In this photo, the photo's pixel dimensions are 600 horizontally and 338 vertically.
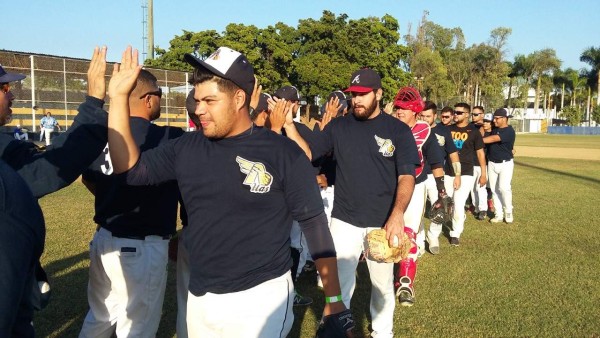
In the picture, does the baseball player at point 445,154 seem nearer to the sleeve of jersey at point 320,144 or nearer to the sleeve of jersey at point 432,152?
the sleeve of jersey at point 432,152

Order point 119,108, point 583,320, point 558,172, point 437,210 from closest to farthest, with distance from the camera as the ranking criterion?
point 119,108, point 583,320, point 437,210, point 558,172

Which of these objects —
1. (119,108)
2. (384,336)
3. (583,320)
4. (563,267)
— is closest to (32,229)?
(119,108)

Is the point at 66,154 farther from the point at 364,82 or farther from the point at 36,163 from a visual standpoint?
the point at 364,82

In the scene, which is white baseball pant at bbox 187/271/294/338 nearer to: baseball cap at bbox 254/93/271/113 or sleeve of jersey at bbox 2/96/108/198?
sleeve of jersey at bbox 2/96/108/198

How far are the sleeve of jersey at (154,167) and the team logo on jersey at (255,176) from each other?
1.52 ft

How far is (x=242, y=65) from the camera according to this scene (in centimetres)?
301

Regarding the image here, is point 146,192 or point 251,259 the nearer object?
point 251,259

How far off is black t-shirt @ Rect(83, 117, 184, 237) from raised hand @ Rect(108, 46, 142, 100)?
44.8 inches

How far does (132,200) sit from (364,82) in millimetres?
2433

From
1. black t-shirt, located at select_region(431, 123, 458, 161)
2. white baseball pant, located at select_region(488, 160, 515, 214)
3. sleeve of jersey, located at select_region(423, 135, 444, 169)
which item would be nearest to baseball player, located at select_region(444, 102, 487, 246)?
black t-shirt, located at select_region(431, 123, 458, 161)

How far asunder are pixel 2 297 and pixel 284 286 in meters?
1.64

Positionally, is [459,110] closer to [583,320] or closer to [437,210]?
[437,210]

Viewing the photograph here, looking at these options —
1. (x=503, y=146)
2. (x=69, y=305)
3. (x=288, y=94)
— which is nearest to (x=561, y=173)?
(x=503, y=146)

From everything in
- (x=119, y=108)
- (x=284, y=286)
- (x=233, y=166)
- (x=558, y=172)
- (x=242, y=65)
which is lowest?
(x=558, y=172)
